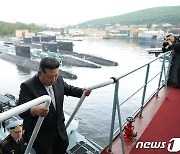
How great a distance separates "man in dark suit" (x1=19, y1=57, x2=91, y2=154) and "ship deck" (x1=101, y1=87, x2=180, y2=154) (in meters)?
1.01

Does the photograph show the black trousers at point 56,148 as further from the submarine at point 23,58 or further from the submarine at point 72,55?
the submarine at point 72,55

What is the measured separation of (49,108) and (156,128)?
252cm

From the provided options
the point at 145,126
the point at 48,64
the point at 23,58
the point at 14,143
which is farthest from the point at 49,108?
the point at 23,58

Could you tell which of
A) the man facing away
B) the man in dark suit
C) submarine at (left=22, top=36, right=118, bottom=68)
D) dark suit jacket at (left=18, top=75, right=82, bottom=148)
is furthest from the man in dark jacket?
submarine at (left=22, top=36, right=118, bottom=68)

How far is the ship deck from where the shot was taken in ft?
11.8

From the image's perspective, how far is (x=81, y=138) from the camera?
1030 cm

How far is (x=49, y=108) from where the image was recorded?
2535 mm

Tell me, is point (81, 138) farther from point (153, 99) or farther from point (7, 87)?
point (7, 87)

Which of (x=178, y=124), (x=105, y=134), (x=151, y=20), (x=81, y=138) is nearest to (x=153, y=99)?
(x=178, y=124)

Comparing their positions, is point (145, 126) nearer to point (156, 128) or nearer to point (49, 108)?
point (156, 128)

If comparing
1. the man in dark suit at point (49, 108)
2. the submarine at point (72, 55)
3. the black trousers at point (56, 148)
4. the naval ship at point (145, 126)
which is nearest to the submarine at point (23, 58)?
the submarine at point (72, 55)

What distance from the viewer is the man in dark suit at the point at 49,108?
245cm

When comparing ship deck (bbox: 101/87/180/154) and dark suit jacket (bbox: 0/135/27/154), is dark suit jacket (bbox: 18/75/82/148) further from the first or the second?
ship deck (bbox: 101/87/180/154)

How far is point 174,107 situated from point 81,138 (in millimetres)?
5985
